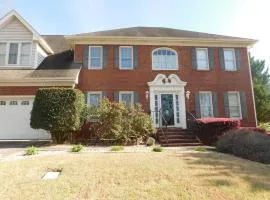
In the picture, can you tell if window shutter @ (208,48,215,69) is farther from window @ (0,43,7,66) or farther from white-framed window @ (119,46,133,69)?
window @ (0,43,7,66)

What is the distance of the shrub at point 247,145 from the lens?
874 cm

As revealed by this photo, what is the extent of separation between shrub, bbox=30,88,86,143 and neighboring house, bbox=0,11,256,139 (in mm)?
3015

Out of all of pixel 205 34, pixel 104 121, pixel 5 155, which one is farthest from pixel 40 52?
pixel 205 34

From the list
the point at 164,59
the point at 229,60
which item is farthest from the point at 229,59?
the point at 164,59

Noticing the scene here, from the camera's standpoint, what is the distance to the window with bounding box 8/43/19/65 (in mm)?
15228

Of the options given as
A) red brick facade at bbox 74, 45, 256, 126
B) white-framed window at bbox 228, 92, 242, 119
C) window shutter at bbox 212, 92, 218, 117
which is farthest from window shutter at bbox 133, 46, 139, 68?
white-framed window at bbox 228, 92, 242, 119

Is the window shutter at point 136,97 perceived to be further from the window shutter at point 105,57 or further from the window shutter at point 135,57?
the window shutter at point 105,57

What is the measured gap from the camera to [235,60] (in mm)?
16688

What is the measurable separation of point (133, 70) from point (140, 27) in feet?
14.5

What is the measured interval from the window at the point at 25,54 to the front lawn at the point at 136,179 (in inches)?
361

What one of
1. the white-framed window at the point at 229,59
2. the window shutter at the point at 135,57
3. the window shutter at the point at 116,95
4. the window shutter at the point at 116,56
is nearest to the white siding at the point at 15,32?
the window shutter at the point at 116,56

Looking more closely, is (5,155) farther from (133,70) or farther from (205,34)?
(205,34)

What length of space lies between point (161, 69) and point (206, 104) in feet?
11.5

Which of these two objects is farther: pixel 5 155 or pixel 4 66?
pixel 4 66
